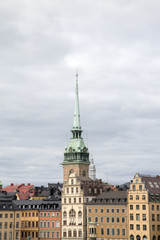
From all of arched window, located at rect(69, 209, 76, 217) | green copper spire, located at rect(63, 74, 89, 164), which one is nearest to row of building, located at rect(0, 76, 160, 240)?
arched window, located at rect(69, 209, 76, 217)

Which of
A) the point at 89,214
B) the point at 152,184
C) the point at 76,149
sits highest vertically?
the point at 76,149

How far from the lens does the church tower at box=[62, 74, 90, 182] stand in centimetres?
18350

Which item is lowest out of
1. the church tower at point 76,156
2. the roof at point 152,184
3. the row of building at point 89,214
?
the row of building at point 89,214

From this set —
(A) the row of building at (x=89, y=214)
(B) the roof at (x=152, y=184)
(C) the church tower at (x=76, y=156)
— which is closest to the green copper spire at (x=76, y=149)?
(C) the church tower at (x=76, y=156)

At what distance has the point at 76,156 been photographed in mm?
184750

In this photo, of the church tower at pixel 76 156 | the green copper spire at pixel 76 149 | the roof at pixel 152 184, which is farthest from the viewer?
the green copper spire at pixel 76 149

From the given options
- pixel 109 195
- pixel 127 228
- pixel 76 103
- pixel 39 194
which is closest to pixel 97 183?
pixel 109 195

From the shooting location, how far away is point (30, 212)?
503 ft

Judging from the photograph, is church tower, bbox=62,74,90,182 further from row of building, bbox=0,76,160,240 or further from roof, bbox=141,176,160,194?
roof, bbox=141,176,160,194

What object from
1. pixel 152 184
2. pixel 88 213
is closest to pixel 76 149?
pixel 88 213

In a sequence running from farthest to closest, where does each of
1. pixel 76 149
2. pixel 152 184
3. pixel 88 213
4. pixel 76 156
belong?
1. pixel 76 149
2. pixel 76 156
3. pixel 88 213
4. pixel 152 184

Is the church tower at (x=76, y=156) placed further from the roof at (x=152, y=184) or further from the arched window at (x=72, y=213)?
the roof at (x=152, y=184)

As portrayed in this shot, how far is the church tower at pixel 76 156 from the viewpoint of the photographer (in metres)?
184

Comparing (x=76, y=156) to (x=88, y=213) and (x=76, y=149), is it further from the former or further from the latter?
(x=88, y=213)
